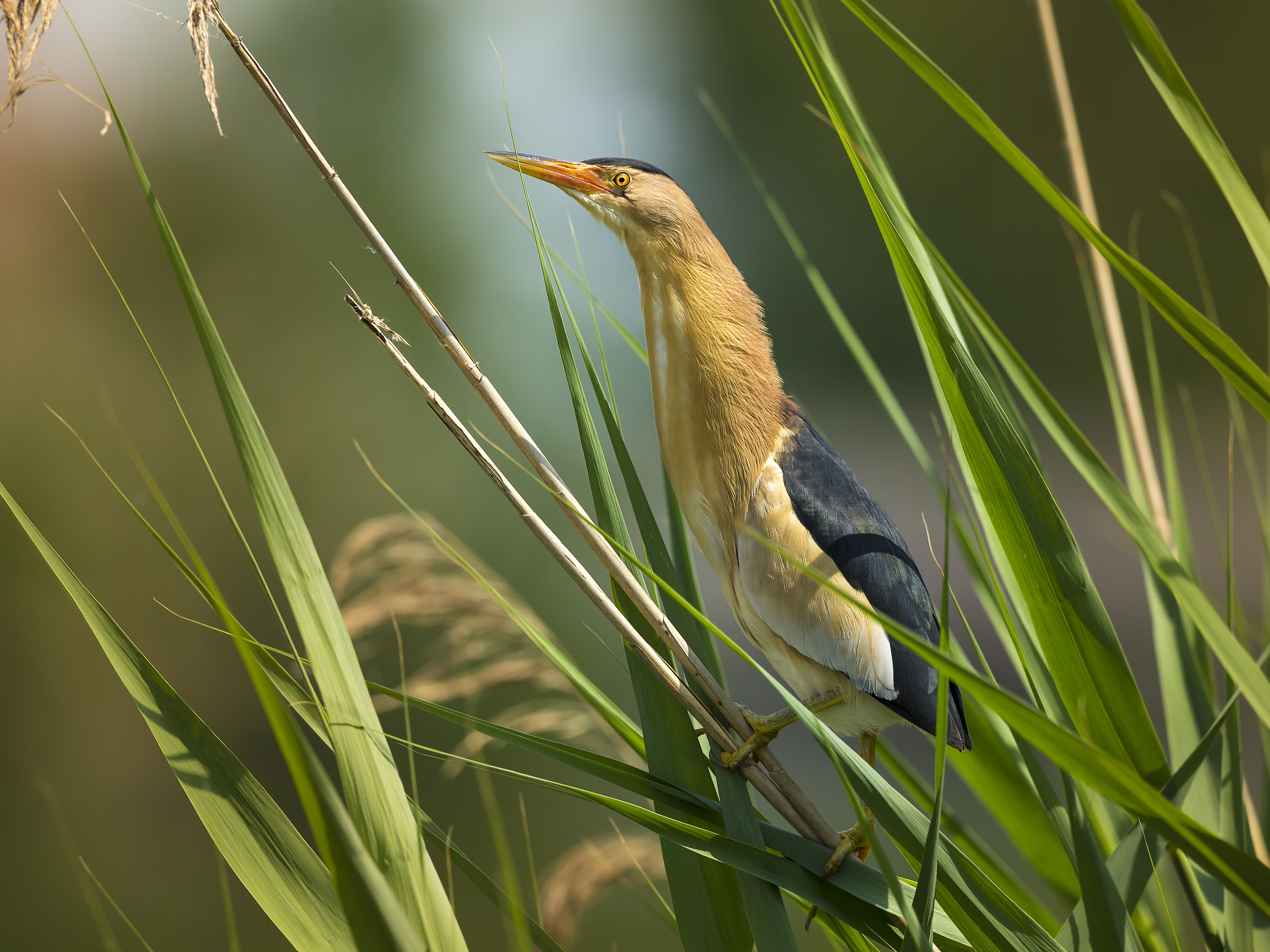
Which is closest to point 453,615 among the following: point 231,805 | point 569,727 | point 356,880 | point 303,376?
point 569,727

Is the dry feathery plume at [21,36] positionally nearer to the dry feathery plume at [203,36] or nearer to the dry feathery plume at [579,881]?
the dry feathery plume at [203,36]

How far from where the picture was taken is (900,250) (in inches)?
13.7

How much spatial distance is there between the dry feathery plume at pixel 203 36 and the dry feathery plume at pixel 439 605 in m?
0.39

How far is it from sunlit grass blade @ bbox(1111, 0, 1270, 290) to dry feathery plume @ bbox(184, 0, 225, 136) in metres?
0.38

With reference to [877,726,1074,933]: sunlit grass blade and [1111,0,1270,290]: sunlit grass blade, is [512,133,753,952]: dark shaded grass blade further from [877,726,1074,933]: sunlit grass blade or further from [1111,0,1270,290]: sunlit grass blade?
[1111,0,1270,290]: sunlit grass blade

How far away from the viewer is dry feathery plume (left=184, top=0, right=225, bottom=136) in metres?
0.33

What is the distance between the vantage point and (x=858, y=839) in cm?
40

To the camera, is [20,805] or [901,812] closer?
[901,812]

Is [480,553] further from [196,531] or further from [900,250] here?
[900,250]

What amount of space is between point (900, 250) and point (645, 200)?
300mm

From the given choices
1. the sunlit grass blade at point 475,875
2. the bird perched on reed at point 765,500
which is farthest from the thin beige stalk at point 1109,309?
the sunlit grass blade at point 475,875

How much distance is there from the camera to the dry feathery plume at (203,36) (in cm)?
33

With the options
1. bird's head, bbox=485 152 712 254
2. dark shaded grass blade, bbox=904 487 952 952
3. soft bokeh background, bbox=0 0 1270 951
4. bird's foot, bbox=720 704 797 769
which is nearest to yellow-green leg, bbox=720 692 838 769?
bird's foot, bbox=720 704 797 769

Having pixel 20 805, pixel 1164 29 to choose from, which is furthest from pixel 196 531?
pixel 1164 29
